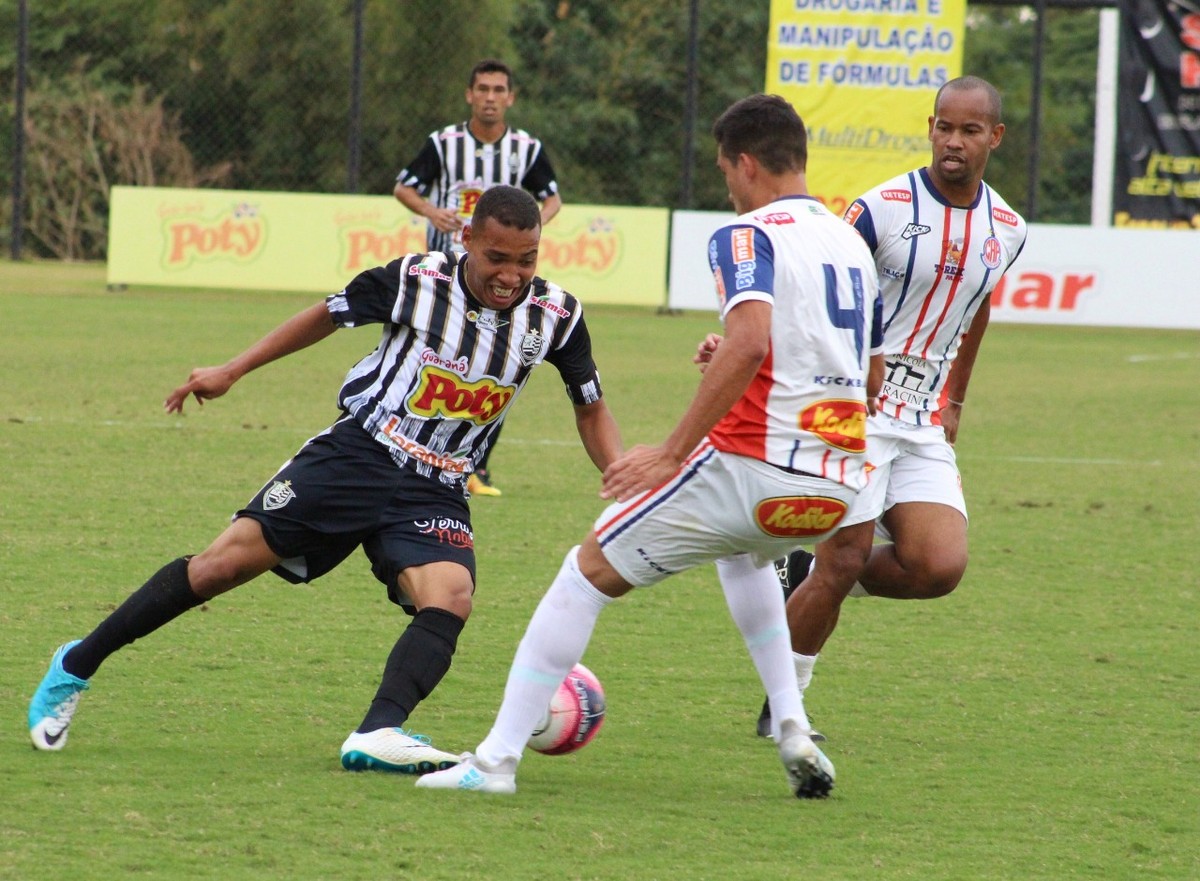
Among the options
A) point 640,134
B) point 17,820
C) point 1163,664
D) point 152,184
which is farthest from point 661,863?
point 640,134

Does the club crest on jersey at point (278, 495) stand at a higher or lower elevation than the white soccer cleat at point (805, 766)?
higher

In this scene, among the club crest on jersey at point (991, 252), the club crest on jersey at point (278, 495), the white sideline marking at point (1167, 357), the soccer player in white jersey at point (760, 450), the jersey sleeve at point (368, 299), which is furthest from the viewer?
the white sideline marking at point (1167, 357)

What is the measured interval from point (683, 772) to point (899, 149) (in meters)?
18.2

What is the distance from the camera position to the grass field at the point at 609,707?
12.1 ft

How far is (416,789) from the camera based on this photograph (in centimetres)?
407

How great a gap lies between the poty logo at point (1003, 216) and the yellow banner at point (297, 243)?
16.1 m

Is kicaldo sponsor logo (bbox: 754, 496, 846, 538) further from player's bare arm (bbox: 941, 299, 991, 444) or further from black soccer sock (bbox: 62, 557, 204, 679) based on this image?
black soccer sock (bbox: 62, 557, 204, 679)

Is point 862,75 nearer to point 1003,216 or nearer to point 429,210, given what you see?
point 429,210

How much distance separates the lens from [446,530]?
15.0ft

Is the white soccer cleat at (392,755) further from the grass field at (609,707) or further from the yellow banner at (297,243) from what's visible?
the yellow banner at (297,243)

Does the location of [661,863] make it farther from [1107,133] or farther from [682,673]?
[1107,133]

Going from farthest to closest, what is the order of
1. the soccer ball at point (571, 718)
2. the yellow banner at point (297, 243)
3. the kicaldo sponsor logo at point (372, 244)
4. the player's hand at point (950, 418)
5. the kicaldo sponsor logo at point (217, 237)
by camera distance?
the kicaldo sponsor logo at point (217, 237), the yellow banner at point (297, 243), the kicaldo sponsor logo at point (372, 244), the player's hand at point (950, 418), the soccer ball at point (571, 718)

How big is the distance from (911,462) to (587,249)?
16.6 meters

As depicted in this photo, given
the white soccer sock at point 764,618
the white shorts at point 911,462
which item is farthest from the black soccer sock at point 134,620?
the white shorts at point 911,462
